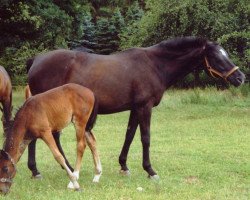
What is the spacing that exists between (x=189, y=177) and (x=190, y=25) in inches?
908

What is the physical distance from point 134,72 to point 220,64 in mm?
1383

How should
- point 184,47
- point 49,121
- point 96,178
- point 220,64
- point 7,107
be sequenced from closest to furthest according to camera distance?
1. point 49,121
2. point 96,178
3. point 220,64
4. point 184,47
5. point 7,107

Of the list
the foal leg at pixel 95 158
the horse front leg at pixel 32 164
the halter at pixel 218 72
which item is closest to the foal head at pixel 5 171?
the foal leg at pixel 95 158

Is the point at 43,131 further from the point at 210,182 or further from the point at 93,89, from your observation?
the point at 210,182

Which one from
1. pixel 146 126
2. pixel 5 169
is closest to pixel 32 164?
pixel 5 169

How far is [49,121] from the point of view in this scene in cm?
736

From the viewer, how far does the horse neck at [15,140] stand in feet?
23.5

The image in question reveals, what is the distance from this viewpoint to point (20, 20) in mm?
24047

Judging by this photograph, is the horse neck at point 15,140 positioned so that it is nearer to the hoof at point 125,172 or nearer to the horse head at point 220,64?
the hoof at point 125,172

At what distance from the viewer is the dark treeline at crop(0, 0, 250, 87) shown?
2381 cm

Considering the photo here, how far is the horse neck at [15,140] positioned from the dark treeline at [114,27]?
1455 centimetres

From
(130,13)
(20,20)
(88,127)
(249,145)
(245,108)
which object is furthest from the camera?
(130,13)

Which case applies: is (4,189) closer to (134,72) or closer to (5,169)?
(5,169)

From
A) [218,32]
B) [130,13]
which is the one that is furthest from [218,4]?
[130,13]
